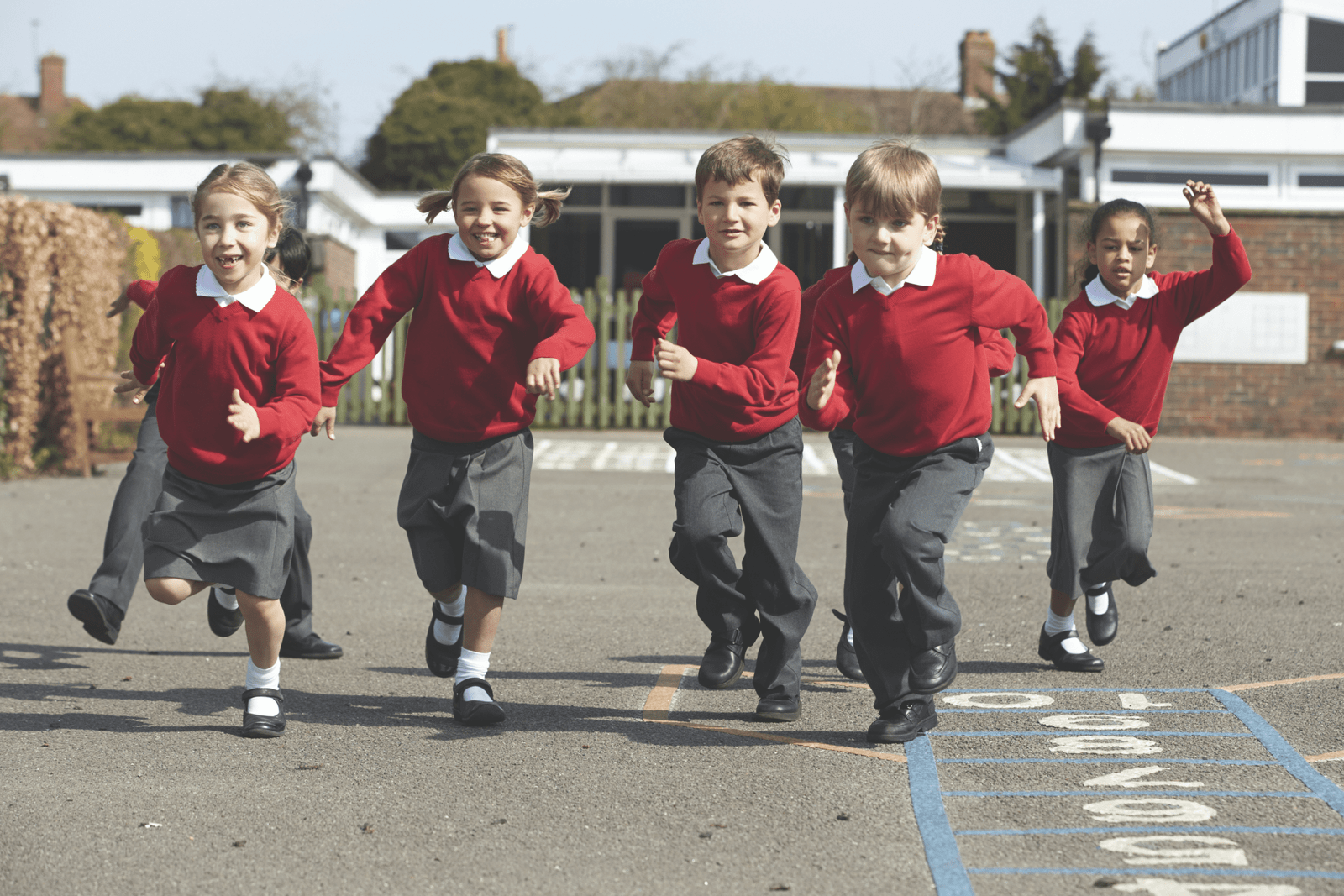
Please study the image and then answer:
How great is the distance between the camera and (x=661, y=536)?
9.93m

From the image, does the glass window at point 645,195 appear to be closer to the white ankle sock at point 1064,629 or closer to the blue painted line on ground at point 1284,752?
the white ankle sock at point 1064,629

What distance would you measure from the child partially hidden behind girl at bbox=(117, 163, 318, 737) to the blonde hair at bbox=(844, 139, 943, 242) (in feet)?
5.97

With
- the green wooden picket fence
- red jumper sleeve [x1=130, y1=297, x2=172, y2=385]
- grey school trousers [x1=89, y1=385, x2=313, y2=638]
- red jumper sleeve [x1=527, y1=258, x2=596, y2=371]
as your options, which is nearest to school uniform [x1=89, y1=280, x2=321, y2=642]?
grey school trousers [x1=89, y1=385, x2=313, y2=638]

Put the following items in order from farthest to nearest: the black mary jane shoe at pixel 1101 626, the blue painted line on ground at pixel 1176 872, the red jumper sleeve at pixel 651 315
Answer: the black mary jane shoe at pixel 1101 626 → the red jumper sleeve at pixel 651 315 → the blue painted line on ground at pixel 1176 872

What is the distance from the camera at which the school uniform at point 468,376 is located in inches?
192

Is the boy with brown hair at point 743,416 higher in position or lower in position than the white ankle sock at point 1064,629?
higher

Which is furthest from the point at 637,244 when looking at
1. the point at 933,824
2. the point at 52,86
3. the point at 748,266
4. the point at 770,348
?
the point at 52,86

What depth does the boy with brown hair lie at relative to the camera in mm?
4793

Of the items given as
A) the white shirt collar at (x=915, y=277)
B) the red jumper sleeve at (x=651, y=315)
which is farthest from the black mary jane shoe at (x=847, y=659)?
the white shirt collar at (x=915, y=277)

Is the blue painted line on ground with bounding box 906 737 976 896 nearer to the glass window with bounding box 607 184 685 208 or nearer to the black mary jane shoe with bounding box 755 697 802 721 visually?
the black mary jane shoe with bounding box 755 697 802 721

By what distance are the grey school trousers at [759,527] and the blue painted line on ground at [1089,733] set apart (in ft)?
1.87

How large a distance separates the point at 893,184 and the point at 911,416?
27.8 inches

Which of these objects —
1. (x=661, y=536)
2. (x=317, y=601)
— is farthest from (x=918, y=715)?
(x=661, y=536)

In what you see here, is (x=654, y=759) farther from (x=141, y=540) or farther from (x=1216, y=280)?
(x=1216, y=280)
